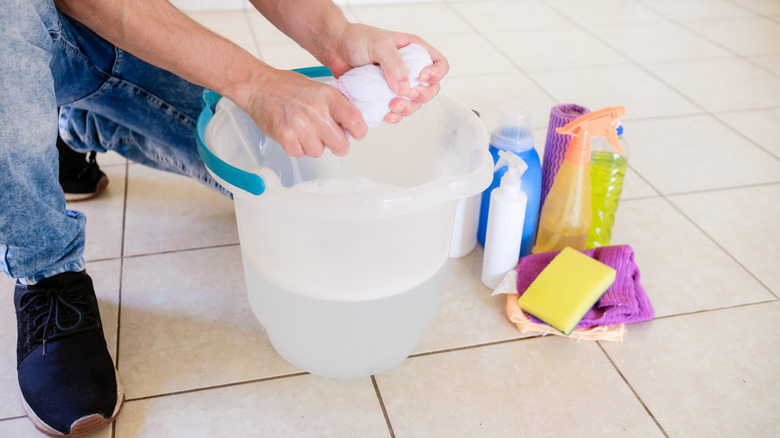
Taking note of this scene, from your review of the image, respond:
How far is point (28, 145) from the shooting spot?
754mm

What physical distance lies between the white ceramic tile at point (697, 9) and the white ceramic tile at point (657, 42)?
129mm

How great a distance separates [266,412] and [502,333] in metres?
0.34

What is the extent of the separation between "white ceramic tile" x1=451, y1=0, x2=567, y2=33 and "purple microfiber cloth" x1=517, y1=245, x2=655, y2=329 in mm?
1238

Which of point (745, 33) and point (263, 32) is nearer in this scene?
point (263, 32)

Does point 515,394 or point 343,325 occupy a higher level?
point 343,325

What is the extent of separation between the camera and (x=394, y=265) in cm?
79

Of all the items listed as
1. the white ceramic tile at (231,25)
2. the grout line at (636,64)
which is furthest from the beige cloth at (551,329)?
the white ceramic tile at (231,25)

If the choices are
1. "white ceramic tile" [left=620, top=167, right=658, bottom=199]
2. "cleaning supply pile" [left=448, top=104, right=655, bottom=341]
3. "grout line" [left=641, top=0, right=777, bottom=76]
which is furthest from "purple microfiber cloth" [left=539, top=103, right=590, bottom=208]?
"grout line" [left=641, top=0, right=777, bottom=76]

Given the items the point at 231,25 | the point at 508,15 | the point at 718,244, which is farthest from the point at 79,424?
the point at 508,15

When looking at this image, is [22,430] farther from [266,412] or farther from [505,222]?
[505,222]

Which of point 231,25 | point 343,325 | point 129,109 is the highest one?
point 129,109

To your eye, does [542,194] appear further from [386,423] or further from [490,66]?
[490,66]

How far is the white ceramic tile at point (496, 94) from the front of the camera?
1.59m

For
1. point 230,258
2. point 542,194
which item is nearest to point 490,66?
point 542,194
